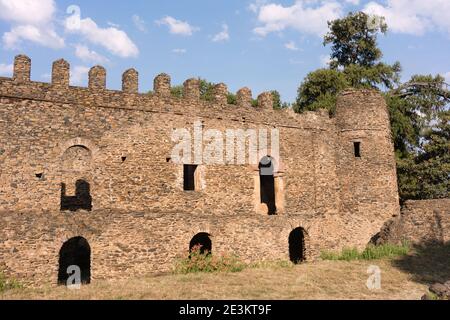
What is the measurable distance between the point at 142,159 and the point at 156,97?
90.5 inches

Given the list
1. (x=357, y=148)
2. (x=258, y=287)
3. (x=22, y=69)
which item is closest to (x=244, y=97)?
(x=357, y=148)

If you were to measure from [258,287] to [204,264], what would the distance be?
286cm

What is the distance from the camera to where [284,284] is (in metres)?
13.2

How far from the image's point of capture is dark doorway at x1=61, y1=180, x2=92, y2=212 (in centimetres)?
1697

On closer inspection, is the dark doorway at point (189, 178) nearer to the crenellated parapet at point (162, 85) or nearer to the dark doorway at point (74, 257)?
the crenellated parapet at point (162, 85)

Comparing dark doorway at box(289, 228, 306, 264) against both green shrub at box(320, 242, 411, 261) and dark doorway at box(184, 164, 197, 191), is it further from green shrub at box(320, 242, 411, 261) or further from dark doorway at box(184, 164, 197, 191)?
dark doorway at box(184, 164, 197, 191)

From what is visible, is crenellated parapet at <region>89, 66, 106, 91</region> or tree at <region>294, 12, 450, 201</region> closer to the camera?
crenellated parapet at <region>89, 66, 106, 91</region>

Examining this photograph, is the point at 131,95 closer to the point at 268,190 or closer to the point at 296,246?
the point at 268,190

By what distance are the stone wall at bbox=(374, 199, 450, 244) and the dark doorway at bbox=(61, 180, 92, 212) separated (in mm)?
12328

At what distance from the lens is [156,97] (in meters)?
15.7

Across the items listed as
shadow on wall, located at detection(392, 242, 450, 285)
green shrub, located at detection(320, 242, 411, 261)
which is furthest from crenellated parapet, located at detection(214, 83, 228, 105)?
shadow on wall, located at detection(392, 242, 450, 285)
